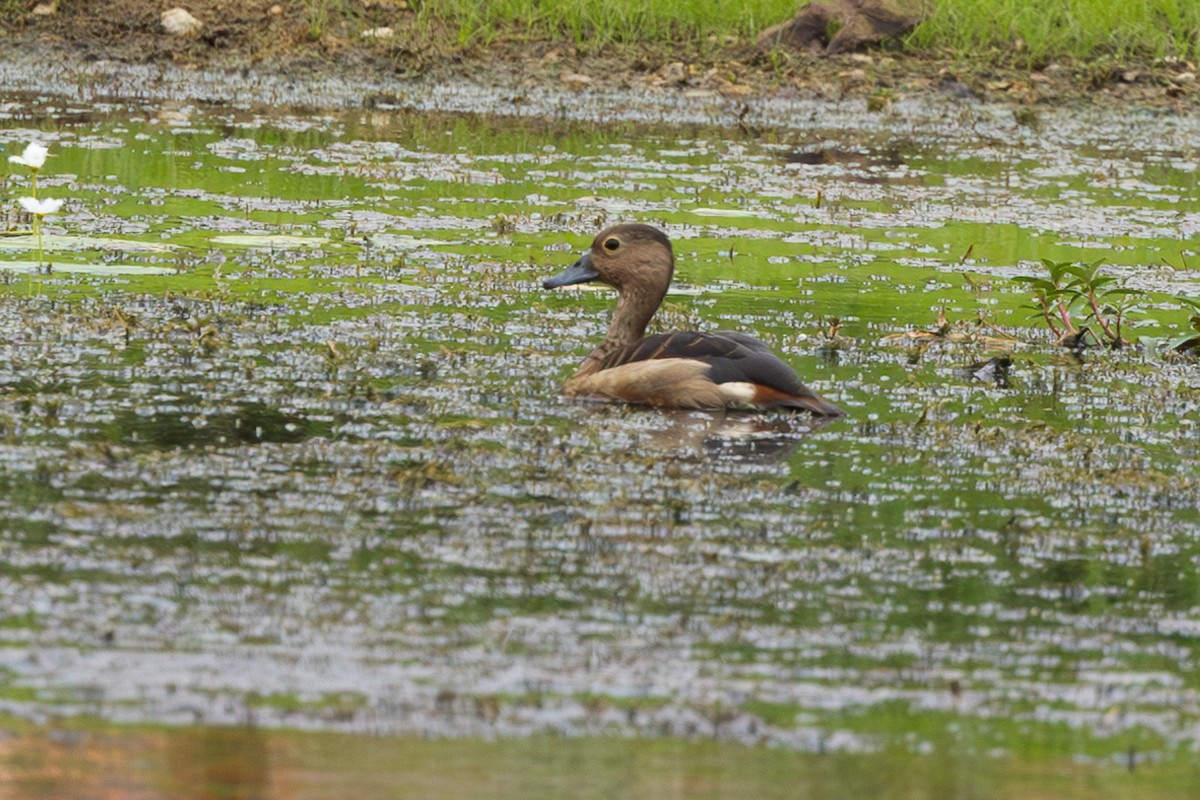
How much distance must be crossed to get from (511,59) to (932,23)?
4189 mm

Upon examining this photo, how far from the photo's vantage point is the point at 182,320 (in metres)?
9.07

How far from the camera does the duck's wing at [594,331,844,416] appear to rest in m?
7.96

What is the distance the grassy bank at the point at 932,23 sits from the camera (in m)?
19.5

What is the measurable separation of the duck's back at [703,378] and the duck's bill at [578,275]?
116 cm

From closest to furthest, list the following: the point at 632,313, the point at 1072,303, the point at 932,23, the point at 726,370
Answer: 1. the point at 726,370
2. the point at 632,313
3. the point at 1072,303
4. the point at 932,23

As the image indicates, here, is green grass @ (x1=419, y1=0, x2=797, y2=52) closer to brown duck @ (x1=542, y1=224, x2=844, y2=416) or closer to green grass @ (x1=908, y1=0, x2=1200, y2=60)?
green grass @ (x1=908, y1=0, x2=1200, y2=60)

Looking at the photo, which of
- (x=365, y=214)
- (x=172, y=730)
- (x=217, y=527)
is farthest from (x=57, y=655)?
(x=365, y=214)

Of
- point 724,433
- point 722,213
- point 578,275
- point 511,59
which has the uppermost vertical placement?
point 511,59

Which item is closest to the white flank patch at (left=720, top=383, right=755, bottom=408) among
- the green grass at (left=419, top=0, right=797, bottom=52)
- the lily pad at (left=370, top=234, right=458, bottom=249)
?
the lily pad at (left=370, top=234, right=458, bottom=249)

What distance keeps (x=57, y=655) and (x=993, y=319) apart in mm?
6805

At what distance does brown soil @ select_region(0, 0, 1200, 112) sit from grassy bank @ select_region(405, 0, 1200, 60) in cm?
16

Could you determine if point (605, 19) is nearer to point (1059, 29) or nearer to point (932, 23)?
point (932, 23)

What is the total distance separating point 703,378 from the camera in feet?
26.7

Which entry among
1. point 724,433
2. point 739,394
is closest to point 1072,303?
point 739,394
